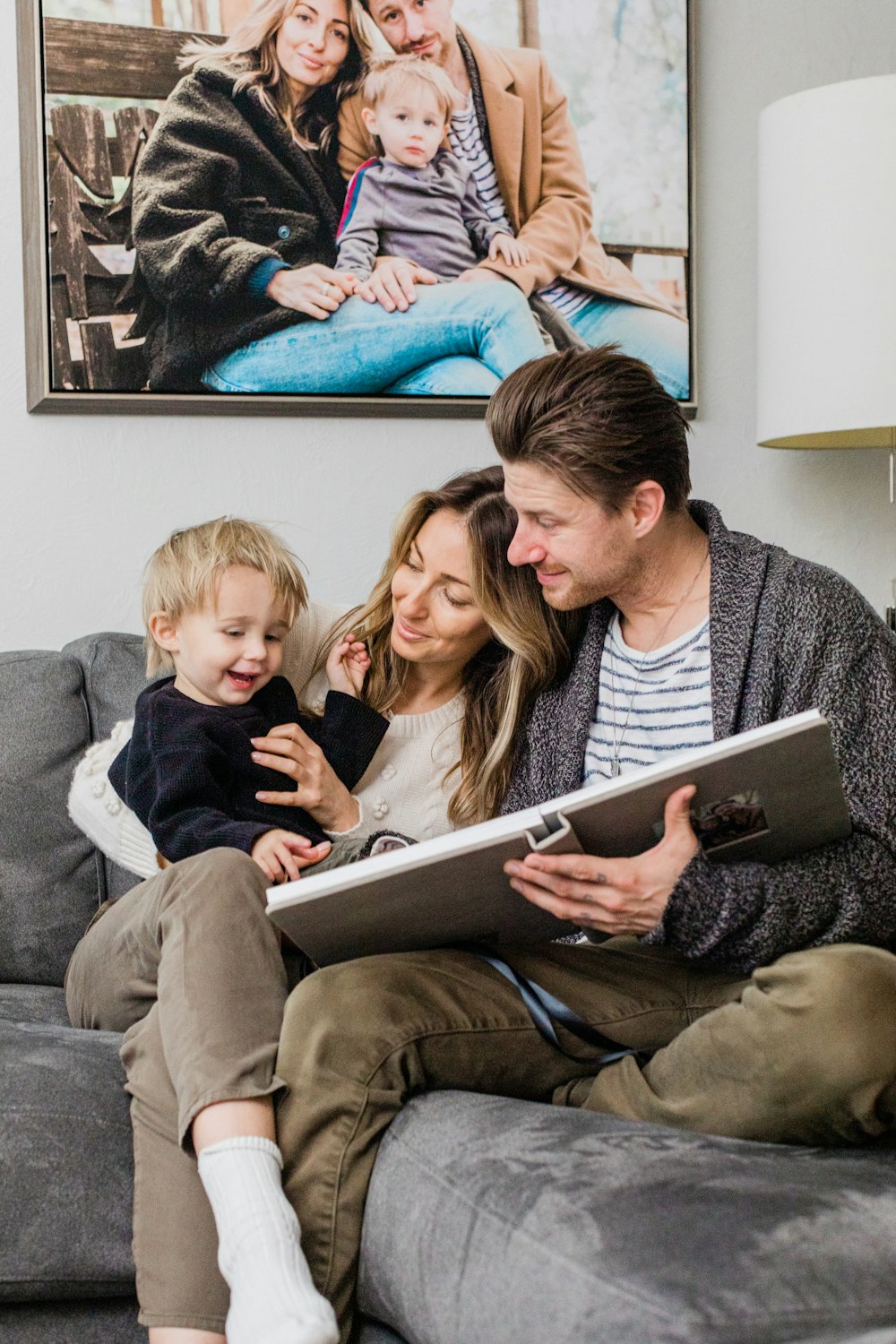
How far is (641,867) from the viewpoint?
125 centimetres

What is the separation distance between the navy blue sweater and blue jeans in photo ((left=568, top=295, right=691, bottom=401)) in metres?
0.92

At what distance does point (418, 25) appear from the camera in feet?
7.12

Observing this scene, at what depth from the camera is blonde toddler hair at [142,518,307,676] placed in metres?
1.64

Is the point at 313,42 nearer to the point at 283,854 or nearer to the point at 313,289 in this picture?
the point at 313,289

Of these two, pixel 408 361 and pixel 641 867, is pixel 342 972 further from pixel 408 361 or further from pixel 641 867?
pixel 408 361

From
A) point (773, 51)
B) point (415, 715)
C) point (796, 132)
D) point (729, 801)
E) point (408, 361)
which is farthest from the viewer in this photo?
point (773, 51)

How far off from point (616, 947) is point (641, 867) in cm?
26

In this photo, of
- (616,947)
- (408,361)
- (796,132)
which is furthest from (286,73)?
(616,947)

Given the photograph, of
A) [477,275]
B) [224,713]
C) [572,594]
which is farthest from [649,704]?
[477,275]

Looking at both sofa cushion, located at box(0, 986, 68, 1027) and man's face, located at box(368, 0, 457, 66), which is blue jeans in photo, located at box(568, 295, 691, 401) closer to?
man's face, located at box(368, 0, 457, 66)

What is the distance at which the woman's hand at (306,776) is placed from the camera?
160cm

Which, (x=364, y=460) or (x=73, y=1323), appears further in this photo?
(x=364, y=460)

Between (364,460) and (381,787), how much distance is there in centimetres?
70

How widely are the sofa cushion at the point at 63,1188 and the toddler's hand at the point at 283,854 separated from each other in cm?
29
